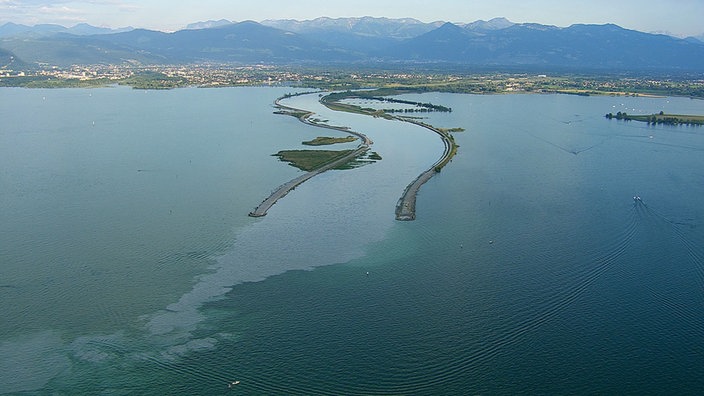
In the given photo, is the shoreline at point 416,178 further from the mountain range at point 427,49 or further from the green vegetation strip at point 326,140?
the mountain range at point 427,49

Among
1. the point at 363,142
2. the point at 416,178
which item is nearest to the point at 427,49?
the point at 363,142

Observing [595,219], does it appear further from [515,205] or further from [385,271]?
[385,271]

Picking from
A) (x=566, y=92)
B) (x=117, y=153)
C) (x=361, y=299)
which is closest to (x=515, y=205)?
(x=361, y=299)

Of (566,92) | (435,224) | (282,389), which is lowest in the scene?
(282,389)

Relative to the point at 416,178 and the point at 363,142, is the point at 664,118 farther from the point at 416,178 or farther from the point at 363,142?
the point at 416,178

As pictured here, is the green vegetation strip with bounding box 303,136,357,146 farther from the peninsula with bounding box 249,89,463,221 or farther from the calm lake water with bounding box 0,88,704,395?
the calm lake water with bounding box 0,88,704,395
